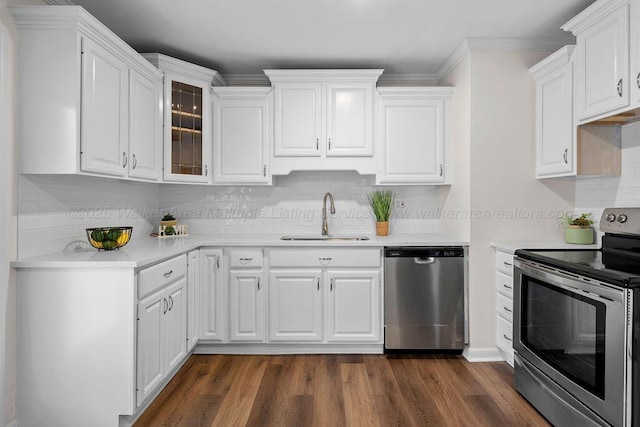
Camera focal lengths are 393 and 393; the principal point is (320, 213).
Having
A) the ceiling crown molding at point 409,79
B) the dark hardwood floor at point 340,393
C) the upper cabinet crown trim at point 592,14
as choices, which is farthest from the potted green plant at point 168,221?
the upper cabinet crown trim at point 592,14

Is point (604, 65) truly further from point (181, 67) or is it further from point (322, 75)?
point (181, 67)

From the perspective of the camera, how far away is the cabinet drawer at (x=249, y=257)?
10.5 ft

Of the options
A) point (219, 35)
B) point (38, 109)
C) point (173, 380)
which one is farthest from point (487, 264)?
point (38, 109)

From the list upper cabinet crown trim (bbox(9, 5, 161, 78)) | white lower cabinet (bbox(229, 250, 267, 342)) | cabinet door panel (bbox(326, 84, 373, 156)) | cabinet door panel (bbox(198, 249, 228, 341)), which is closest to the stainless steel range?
cabinet door panel (bbox(326, 84, 373, 156))

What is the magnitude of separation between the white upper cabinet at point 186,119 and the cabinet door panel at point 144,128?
108 millimetres

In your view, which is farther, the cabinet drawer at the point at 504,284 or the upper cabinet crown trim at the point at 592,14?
A: the cabinet drawer at the point at 504,284

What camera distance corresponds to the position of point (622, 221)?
212 cm

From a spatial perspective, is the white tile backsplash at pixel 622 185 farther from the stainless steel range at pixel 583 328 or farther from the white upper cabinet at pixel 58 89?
the white upper cabinet at pixel 58 89

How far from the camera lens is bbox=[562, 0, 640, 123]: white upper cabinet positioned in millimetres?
2143

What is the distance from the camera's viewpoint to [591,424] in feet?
6.06

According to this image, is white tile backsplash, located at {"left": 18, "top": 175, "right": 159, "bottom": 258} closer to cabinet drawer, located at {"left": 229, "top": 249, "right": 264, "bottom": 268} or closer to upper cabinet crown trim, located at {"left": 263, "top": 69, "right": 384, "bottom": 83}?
cabinet drawer, located at {"left": 229, "top": 249, "right": 264, "bottom": 268}

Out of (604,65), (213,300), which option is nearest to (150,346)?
(213,300)

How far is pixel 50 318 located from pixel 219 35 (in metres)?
2.20

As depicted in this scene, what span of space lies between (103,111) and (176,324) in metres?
1.45
